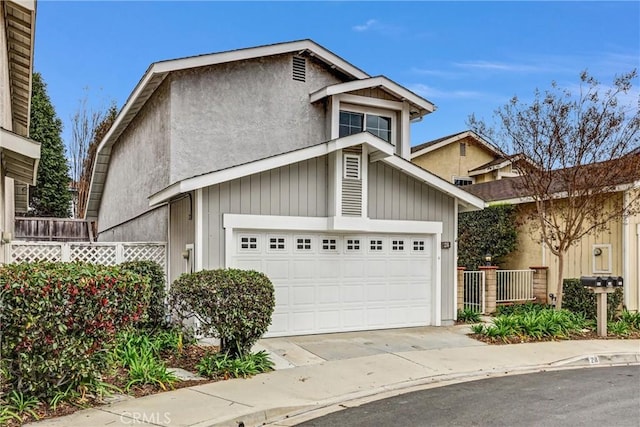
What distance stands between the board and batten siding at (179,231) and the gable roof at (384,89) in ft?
15.5

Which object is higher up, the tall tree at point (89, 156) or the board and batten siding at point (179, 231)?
the tall tree at point (89, 156)

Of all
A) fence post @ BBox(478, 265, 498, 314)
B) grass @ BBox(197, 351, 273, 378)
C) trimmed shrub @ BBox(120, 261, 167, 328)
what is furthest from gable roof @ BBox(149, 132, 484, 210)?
grass @ BBox(197, 351, 273, 378)

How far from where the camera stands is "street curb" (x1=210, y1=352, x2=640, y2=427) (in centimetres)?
616

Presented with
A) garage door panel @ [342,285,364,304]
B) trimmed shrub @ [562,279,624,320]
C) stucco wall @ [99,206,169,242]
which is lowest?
trimmed shrub @ [562,279,624,320]

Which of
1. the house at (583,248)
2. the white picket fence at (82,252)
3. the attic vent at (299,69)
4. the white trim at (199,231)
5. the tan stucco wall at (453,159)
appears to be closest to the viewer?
the white trim at (199,231)

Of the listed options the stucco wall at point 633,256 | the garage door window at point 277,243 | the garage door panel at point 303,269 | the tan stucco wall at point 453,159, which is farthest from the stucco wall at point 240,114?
the tan stucco wall at point 453,159

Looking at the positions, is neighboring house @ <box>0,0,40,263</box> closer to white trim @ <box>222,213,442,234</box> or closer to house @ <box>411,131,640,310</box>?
white trim @ <box>222,213,442,234</box>

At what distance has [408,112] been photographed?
1516 cm

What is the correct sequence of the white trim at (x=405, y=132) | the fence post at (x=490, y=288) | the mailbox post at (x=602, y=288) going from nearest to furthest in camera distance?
A: the mailbox post at (x=602, y=288), the fence post at (x=490, y=288), the white trim at (x=405, y=132)

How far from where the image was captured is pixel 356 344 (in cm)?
1036

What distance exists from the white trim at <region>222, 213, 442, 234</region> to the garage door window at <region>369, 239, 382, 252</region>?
0.92 feet

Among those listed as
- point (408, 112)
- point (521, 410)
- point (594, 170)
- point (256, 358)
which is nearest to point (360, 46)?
point (408, 112)

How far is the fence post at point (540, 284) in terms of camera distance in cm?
1549

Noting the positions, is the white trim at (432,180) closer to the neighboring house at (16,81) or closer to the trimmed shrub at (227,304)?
the trimmed shrub at (227,304)
